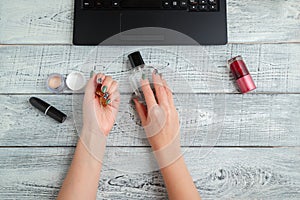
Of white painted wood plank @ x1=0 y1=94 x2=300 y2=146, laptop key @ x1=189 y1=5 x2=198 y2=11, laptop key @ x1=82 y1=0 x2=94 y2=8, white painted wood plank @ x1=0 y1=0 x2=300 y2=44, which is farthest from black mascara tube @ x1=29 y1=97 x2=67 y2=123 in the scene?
laptop key @ x1=189 y1=5 x2=198 y2=11

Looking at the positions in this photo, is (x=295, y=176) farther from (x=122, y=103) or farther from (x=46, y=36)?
(x=46, y=36)

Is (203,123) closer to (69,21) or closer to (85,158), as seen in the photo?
(85,158)

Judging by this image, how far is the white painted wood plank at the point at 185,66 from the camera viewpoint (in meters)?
0.96

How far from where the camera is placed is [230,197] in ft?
2.97

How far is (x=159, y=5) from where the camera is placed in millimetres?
973

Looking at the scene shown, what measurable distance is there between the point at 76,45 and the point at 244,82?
1.42ft

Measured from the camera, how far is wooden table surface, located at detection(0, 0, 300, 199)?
3.01 ft

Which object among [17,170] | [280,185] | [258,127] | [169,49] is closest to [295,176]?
[280,185]

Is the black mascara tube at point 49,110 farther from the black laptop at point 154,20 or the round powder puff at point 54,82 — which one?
the black laptop at point 154,20

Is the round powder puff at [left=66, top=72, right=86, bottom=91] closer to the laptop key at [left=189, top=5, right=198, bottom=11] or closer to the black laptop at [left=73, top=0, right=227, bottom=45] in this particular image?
the black laptop at [left=73, top=0, right=227, bottom=45]

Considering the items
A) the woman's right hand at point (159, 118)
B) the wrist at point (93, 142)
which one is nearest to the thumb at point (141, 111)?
the woman's right hand at point (159, 118)

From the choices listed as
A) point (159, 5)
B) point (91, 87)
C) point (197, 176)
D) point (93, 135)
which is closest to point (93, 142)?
point (93, 135)

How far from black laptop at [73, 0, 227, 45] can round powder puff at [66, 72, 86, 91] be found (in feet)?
0.28

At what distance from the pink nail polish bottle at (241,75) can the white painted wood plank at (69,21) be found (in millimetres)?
67
